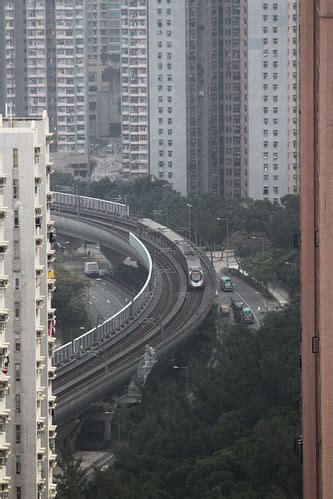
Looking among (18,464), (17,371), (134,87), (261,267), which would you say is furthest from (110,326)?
(18,464)

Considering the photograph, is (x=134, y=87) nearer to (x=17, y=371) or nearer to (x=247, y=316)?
(x=247, y=316)

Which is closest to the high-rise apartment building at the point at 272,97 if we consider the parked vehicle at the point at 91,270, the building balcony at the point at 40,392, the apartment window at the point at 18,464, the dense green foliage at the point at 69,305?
the parked vehicle at the point at 91,270

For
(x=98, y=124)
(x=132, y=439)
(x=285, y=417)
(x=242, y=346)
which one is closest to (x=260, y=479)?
(x=285, y=417)

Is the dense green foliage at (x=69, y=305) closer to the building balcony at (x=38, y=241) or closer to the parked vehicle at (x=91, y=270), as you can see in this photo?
the parked vehicle at (x=91, y=270)

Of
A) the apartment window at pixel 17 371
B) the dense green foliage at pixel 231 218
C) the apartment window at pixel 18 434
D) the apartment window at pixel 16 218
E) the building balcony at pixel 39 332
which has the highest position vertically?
the apartment window at pixel 16 218

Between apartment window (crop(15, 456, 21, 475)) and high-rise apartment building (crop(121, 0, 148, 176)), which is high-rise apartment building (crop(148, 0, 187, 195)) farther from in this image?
apartment window (crop(15, 456, 21, 475))

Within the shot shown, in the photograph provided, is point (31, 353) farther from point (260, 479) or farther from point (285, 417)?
point (285, 417)
